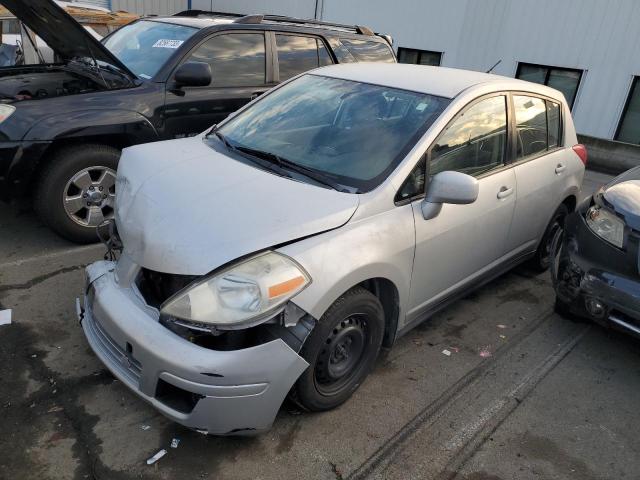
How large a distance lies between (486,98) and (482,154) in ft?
1.20

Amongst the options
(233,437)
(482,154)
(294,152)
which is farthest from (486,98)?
(233,437)

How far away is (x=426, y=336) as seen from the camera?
11.5ft

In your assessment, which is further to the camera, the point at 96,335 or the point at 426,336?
the point at 426,336

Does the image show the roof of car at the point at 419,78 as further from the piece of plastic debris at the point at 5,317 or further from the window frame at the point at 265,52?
the piece of plastic debris at the point at 5,317

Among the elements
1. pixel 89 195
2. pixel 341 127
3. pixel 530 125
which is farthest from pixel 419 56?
pixel 341 127

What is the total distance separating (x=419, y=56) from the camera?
12141mm

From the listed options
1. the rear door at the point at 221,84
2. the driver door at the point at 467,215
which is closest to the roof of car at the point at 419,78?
the driver door at the point at 467,215

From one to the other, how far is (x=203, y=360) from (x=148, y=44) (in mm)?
3917

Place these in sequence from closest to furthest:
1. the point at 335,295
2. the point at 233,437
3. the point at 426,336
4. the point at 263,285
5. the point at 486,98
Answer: the point at 263,285, the point at 335,295, the point at 233,437, the point at 486,98, the point at 426,336

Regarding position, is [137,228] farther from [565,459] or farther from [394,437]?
[565,459]

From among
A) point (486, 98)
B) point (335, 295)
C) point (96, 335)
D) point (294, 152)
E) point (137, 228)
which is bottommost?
point (96, 335)

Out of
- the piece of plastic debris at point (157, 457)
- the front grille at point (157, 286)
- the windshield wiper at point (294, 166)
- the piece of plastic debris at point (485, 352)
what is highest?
the windshield wiper at point (294, 166)

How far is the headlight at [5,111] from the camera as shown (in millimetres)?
3734

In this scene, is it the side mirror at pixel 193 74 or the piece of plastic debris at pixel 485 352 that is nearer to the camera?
the piece of plastic debris at pixel 485 352
